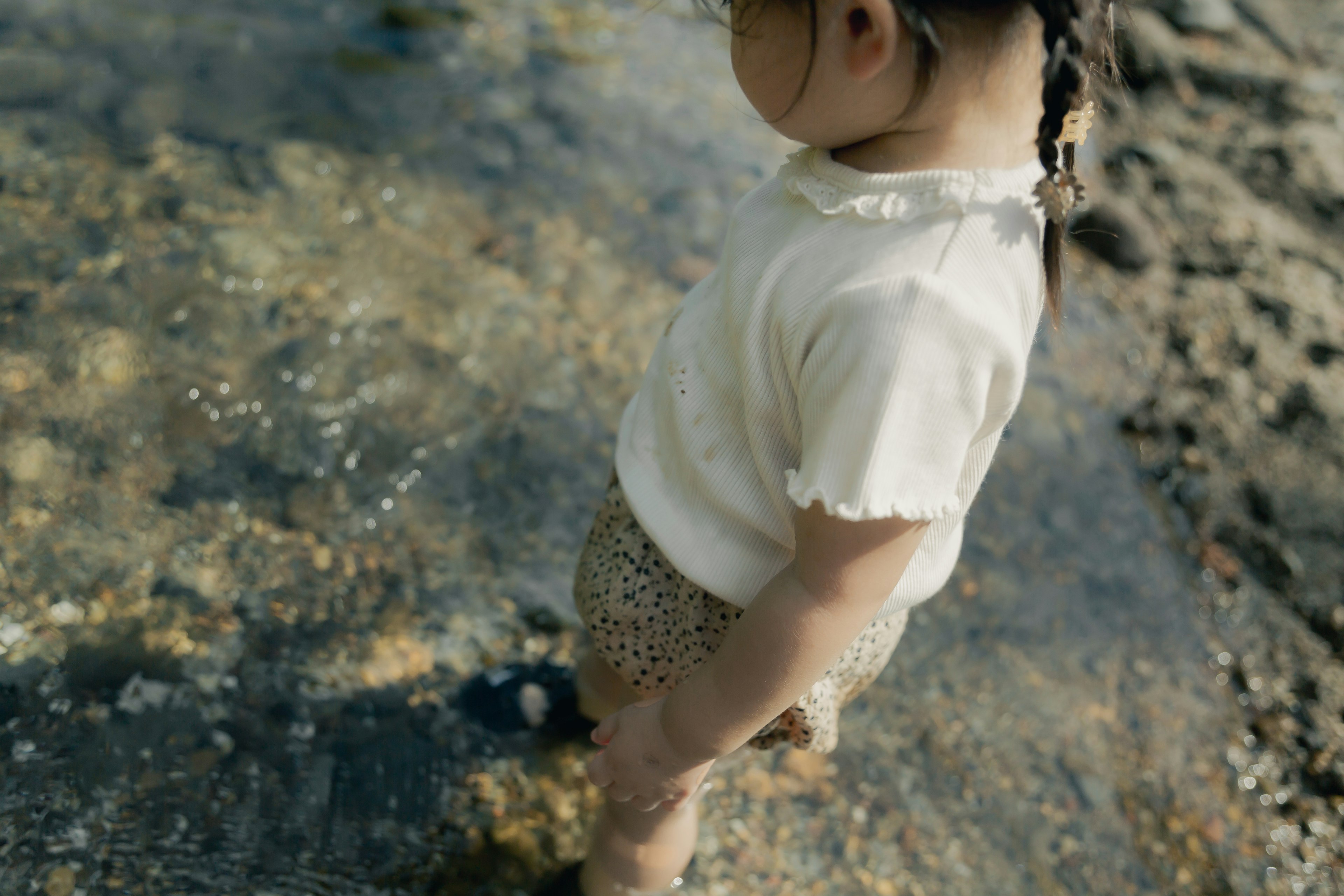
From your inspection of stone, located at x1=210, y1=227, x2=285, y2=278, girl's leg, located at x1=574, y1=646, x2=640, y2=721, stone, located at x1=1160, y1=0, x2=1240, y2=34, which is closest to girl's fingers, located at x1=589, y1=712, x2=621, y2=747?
girl's leg, located at x1=574, y1=646, x2=640, y2=721

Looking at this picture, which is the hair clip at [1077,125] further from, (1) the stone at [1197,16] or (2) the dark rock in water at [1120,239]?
(1) the stone at [1197,16]

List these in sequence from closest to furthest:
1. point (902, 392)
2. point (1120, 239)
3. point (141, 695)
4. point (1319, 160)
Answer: point (902, 392)
point (141, 695)
point (1120, 239)
point (1319, 160)

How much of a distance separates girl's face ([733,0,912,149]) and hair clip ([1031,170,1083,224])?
0.14 m

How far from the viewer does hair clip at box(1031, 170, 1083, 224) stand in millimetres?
822

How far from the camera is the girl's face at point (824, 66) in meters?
0.82

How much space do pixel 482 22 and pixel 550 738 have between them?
2263 mm

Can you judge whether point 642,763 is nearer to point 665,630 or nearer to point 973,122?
point 665,630

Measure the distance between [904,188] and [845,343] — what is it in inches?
6.1

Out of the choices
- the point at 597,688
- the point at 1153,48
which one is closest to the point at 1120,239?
the point at 1153,48

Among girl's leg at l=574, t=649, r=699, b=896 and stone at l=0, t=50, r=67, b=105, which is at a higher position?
stone at l=0, t=50, r=67, b=105

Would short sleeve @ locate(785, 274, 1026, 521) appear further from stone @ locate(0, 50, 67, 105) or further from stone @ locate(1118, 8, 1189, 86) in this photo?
stone @ locate(1118, 8, 1189, 86)

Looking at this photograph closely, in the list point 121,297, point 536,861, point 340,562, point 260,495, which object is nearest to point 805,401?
point 536,861

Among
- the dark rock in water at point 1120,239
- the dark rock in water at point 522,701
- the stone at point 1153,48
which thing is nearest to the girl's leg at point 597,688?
the dark rock in water at point 522,701

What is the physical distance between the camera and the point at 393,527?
1.78 meters
